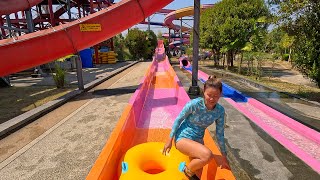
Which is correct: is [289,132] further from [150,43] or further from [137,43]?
[150,43]

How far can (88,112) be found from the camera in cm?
682

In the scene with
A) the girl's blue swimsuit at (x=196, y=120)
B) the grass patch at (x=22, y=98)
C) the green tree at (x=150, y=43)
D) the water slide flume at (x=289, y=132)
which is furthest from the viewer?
the green tree at (x=150, y=43)

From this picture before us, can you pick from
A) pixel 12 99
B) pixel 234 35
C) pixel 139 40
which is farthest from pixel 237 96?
pixel 139 40

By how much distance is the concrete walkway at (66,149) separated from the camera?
12.1 ft

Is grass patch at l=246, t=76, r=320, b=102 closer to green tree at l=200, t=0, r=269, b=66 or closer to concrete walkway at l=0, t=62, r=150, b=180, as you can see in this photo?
green tree at l=200, t=0, r=269, b=66

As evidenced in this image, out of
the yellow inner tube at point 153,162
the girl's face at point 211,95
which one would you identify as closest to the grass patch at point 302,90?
the girl's face at point 211,95

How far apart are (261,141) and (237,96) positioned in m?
4.40

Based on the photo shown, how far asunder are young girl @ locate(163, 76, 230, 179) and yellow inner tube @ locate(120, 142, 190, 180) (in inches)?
5.5

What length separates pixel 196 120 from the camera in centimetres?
299

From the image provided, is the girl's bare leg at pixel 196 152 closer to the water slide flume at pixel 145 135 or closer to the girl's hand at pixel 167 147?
the girl's hand at pixel 167 147

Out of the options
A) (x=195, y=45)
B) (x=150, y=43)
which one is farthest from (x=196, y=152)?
(x=150, y=43)

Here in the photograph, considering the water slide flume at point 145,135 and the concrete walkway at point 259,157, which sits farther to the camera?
the concrete walkway at point 259,157

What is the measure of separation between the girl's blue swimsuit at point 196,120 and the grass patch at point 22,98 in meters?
5.56

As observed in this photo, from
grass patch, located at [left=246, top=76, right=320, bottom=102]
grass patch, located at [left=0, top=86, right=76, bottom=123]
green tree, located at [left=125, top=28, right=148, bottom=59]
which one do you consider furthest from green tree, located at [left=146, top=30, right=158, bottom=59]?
grass patch, located at [left=0, top=86, right=76, bottom=123]
